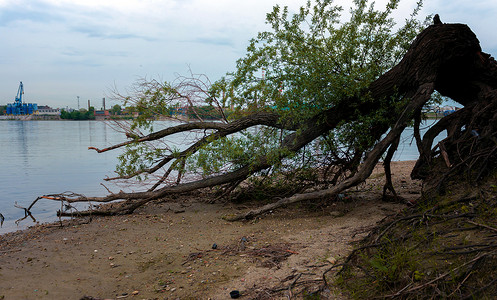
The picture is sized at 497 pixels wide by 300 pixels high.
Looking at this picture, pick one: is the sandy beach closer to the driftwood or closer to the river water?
the driftwood

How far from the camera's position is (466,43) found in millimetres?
6988

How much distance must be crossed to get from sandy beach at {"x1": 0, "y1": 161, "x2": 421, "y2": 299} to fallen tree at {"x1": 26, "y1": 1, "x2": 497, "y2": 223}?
57cm

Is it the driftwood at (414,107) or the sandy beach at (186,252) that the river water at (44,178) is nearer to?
the driftwood at (414,107)

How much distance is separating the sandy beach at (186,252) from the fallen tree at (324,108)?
57 cm

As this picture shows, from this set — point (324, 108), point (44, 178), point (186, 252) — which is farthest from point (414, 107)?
point (44, 178)

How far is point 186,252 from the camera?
567 cm

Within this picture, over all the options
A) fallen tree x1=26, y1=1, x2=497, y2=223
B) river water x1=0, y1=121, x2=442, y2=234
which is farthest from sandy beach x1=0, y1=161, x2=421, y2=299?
river water x1=0, y1=121, x2=442, y2=234

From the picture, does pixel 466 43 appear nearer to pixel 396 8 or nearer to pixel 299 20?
pixel 396 8

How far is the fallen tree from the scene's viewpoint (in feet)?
22.6

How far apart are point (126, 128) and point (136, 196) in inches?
59.9

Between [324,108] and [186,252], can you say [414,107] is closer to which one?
[324,108]

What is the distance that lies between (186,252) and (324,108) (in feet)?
11.8

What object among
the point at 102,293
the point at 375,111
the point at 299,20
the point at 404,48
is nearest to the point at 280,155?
the point at 375,111

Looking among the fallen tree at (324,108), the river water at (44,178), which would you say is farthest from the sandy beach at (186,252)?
the river water at (44,178)
